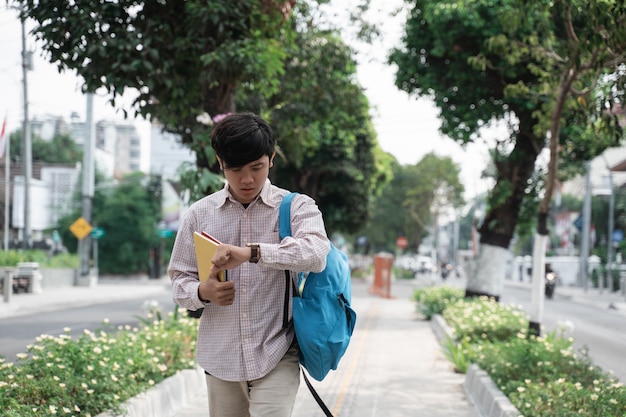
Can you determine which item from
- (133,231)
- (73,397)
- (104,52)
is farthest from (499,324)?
(133,231)

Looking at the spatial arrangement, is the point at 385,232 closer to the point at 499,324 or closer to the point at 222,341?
the point at 499,324

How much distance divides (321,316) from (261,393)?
39 cm

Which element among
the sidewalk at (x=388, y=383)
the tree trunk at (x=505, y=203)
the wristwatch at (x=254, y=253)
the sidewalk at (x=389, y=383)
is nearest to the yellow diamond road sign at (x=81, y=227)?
the sidewalk at (x=388, y=383)

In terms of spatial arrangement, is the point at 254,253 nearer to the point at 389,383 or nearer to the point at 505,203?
the point at 389,383

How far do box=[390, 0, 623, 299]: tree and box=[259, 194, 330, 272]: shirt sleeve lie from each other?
38.3 feet

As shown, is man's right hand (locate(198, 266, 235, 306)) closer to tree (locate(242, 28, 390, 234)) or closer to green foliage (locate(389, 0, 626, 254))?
tree (locate(242, 28, 390, 234))

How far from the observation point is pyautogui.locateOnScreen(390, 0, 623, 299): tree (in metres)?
15.0

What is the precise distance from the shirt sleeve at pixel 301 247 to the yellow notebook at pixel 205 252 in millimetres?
179

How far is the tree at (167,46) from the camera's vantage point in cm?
862

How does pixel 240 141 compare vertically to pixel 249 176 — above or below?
above

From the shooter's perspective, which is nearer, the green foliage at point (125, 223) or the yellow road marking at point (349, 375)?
the yellow road marking at point (349, 375)

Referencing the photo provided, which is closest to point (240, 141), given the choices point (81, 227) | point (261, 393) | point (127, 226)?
point (261, 393)

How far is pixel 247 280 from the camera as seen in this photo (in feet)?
11.3

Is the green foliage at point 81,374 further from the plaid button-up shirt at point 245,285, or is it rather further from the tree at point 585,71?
the tree at point 585,71
